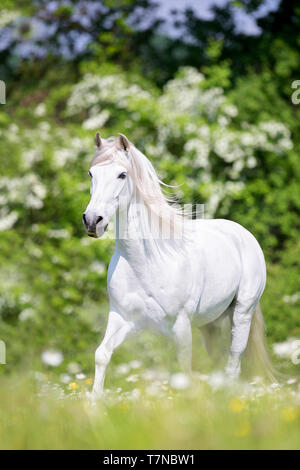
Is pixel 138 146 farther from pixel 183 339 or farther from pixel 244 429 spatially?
pixel 244 429

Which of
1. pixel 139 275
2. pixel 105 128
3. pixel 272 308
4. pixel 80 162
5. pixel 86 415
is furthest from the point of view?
pixel 105 128

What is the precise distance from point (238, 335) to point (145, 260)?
3.24 ft

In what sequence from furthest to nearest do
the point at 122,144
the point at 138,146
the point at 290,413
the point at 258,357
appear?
1. the point at 138,146
2. the point at 258,357
3. the point at 122,144
4. the point at 290,413

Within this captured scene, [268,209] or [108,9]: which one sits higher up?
[108,9]

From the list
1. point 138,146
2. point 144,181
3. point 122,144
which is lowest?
point 144,181

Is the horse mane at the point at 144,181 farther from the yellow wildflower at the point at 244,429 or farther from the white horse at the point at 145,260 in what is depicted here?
the yellow wildflower at the point at 244,429

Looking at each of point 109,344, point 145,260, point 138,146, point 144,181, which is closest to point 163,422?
point 109,344

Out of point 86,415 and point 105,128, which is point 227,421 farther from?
point 105,128

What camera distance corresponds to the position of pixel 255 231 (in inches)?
344

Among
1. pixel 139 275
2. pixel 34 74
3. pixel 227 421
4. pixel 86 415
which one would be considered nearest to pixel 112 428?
pixel 86 415

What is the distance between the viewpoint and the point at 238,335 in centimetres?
372

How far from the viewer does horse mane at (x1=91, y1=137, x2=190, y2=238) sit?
2992 millimetres

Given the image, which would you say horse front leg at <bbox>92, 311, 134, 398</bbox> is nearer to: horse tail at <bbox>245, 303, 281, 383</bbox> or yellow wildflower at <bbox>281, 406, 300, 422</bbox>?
yellow wildflower at <bbox>281, 406, 300, 422</bbox>
